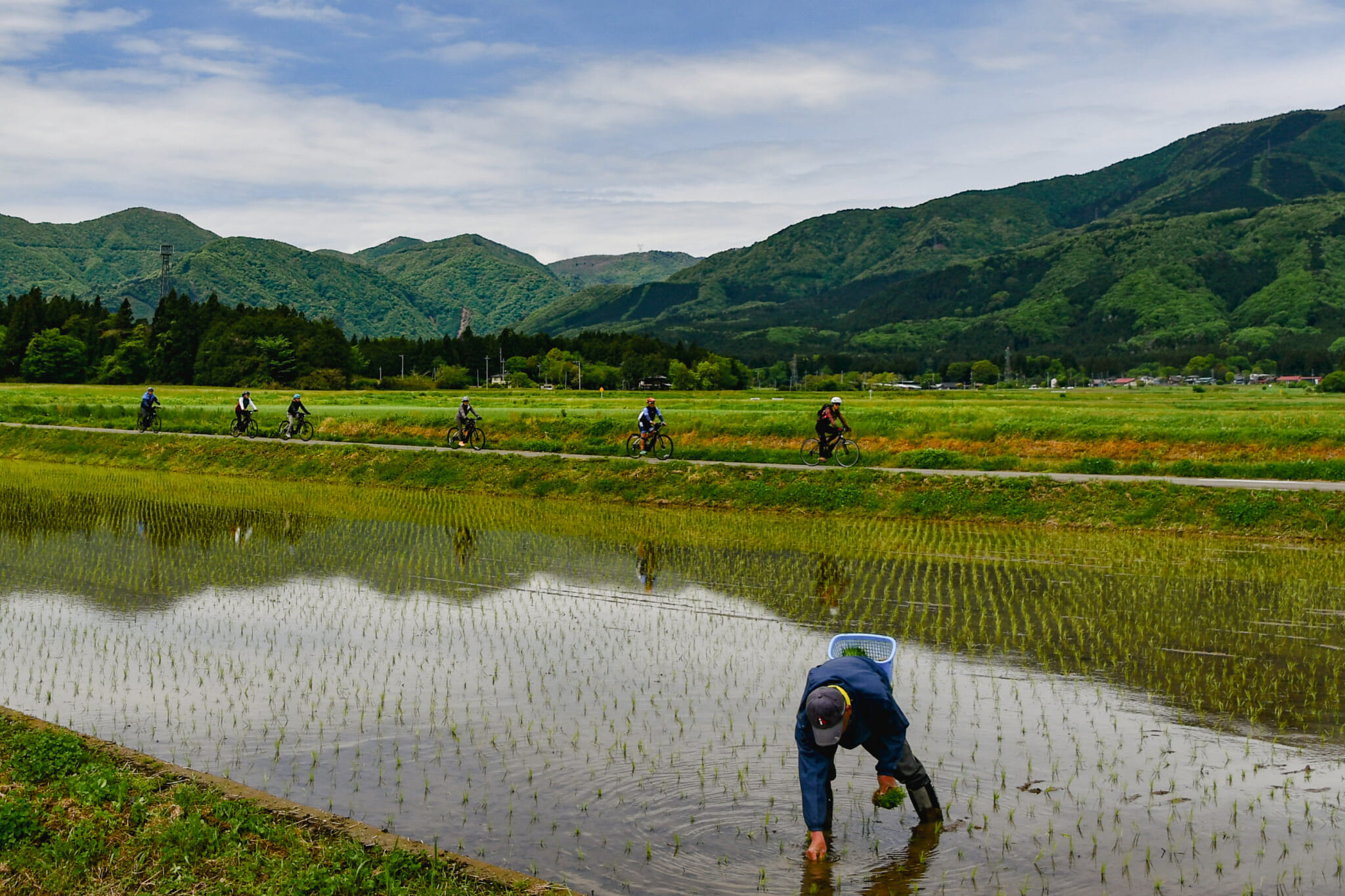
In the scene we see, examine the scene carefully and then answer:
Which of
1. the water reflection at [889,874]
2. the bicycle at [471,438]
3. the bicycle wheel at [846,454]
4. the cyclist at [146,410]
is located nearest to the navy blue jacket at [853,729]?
the water reflection at [889,874]

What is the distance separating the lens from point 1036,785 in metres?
9.40

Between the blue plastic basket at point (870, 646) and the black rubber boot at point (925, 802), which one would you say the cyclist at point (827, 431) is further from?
the black rubber boot at point (925, 802)

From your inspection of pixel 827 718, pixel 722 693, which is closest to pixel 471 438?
pixel 722 693

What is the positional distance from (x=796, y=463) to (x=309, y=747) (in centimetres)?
2545

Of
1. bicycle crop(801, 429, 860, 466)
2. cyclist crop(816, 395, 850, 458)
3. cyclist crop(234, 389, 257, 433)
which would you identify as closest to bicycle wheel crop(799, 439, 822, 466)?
bicycle crop(801, 429, 860, 466)

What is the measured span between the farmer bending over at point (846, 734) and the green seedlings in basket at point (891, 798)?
1.09 feet

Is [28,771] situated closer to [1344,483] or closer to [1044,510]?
[1044,510]

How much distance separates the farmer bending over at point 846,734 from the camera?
754 centimetres

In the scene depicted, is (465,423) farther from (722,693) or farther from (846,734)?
(846,734)

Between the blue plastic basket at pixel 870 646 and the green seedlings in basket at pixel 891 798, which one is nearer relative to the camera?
the blue plastic basket at pixel 870 646

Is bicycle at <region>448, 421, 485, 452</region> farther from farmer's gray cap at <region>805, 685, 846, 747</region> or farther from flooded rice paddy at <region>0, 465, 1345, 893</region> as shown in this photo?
farmer's gray cap at <region>805, 685, 846, 747</region>

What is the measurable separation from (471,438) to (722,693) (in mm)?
30469

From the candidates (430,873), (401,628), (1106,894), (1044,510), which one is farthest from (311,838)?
(1044,510)

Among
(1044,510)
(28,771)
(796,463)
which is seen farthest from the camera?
(796,463)
